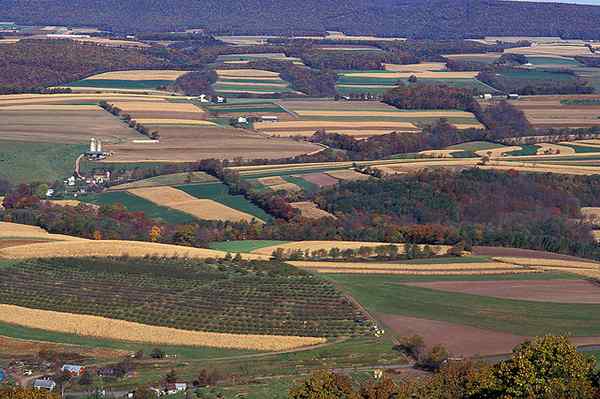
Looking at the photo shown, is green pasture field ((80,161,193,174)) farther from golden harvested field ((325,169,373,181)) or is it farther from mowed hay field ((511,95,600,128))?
mowed hay field ((511,95,600,128))

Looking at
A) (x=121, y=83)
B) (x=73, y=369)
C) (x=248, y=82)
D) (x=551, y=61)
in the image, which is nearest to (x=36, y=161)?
(x=121, y=83)

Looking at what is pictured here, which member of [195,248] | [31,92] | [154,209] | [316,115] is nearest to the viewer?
[195,248]

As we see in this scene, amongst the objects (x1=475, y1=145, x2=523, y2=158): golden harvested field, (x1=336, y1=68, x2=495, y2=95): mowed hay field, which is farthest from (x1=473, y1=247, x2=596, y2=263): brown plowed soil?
(x1=336, y1=68, x2=495, y2=95): mowed hay field

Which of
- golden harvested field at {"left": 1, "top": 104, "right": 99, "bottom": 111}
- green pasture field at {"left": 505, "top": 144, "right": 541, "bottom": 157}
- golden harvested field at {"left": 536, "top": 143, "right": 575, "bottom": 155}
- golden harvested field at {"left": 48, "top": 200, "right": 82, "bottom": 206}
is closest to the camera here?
golden harvested field at {"left": 48, "top": 200, "right": 82, "bottom": 206}

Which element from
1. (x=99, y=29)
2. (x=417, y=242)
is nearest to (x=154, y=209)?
(x=417, y=242)

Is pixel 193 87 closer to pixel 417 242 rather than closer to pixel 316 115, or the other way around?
pixel 316 115
